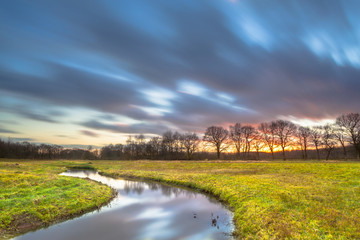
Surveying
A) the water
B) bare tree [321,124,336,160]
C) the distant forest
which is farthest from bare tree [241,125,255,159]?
the water

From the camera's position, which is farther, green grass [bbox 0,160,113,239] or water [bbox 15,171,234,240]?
green grass [bbox 0,160,113,239]

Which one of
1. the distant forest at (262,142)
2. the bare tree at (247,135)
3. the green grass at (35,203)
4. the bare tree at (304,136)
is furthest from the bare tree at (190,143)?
the green grass at (35,203)

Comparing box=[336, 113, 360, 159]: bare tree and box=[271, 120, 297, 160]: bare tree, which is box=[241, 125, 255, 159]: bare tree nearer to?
box=[271, 120, 297, 160]: bare tree

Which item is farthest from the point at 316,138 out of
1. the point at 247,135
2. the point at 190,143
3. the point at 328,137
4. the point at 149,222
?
the point at 149,222

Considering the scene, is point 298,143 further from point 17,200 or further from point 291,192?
point 17,200

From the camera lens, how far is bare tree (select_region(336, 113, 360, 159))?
71.4 metres

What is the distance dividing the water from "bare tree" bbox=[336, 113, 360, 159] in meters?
75.3

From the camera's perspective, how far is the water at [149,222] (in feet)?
42.5

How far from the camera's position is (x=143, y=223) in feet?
50.6

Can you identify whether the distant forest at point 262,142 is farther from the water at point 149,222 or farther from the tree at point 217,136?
the water at point 149,222

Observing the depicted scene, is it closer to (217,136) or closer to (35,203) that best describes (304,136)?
(217,136)

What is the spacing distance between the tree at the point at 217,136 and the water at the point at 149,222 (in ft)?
232

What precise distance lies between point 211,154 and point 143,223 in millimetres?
114260

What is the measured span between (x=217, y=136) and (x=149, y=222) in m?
79.2
